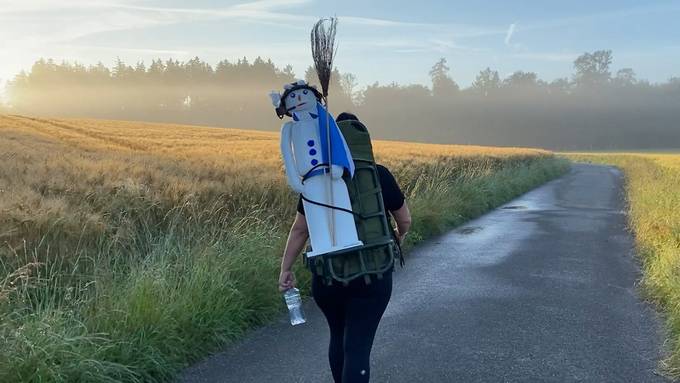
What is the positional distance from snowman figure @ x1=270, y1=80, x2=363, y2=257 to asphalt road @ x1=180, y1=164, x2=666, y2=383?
6.06ft

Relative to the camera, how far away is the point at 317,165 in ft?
8.24

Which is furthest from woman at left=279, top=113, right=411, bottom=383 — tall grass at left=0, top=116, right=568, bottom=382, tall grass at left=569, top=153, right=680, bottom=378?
tall grass at left=569, top=153, right=680, bottom=378

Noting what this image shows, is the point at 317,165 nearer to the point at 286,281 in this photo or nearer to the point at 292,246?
the point at 292,246

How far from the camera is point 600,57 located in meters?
137

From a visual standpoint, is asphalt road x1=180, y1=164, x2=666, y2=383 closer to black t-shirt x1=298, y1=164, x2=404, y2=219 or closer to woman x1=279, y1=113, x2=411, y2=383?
woman x1=279, y1=113, x2=411, y2=383

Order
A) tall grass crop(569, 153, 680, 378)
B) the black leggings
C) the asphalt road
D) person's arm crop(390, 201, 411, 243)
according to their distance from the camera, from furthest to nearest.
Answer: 1. tall grass crop(569, 153, 680, 378)
2. the asphalt road
3. person's arm crop(390, 201, 411, 243)
4. the black leggings

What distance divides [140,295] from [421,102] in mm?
130312

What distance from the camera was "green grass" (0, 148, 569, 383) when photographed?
3.45 m

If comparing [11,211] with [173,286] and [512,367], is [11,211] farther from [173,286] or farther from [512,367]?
[512,367]

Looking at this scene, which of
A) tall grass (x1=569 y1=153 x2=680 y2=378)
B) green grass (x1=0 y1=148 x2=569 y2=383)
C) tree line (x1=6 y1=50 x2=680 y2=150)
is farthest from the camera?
tree line (x1=6 y1=50 x2=680 y2=150)

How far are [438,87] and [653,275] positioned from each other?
143 metres

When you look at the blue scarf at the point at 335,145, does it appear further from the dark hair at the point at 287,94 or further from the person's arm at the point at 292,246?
the person's arm at the point at 292,246

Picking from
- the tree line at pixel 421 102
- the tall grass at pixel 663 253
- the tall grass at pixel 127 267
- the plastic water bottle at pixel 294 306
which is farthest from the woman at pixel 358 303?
the tree line at pixel 421 102

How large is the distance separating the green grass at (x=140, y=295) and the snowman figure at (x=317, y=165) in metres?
1.92
